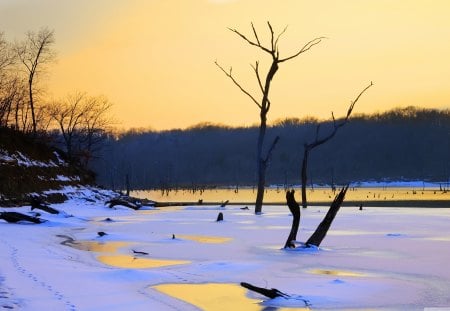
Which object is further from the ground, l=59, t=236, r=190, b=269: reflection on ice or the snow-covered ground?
the snow-covered ground

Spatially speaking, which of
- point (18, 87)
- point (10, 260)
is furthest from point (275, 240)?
point (18, 87)

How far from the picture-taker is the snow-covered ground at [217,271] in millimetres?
8102

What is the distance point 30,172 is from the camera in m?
38.6

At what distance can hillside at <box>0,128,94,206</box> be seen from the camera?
35.1m

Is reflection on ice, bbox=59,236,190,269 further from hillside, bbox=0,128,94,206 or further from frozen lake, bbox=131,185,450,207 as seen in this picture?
frozen lake, bbox=131,185,450,207

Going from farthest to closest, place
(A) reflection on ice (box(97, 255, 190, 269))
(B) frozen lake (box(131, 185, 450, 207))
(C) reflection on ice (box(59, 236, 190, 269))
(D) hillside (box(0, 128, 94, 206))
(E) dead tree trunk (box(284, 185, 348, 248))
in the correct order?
1. (B) frozen lake (box(131, 185, 450, 207))
2. (D) hillside (box(0, 128, 94, 206))
3. (E) dead tree trunk (box(284, 185, 348, 248))
4. (C) reflection on ice (box(59, 236, 190, 269))
5. (A) reflection on ice (box(97, 255, 190, 269))

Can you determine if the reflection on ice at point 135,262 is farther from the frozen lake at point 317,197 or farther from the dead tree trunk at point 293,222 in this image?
the frozen lake at point 317,197

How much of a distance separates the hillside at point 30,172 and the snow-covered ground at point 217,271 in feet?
55.1

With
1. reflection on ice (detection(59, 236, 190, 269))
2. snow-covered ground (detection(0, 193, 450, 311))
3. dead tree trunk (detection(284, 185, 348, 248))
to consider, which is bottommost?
reflection on ice (detection(59, 236, 190, 269))

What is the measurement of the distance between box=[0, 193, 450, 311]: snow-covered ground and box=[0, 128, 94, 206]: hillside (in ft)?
55.1

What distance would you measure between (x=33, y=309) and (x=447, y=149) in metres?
208

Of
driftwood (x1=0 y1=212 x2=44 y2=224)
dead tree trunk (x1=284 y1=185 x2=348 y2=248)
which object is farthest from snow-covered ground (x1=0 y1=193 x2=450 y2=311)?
driftwood (x1=0 y1=212 x2=44 y2=224)

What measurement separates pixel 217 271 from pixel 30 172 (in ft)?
99.6

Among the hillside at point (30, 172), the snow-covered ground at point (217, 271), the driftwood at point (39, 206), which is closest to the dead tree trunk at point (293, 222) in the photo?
the snow-covered ground at point (217, 271)
